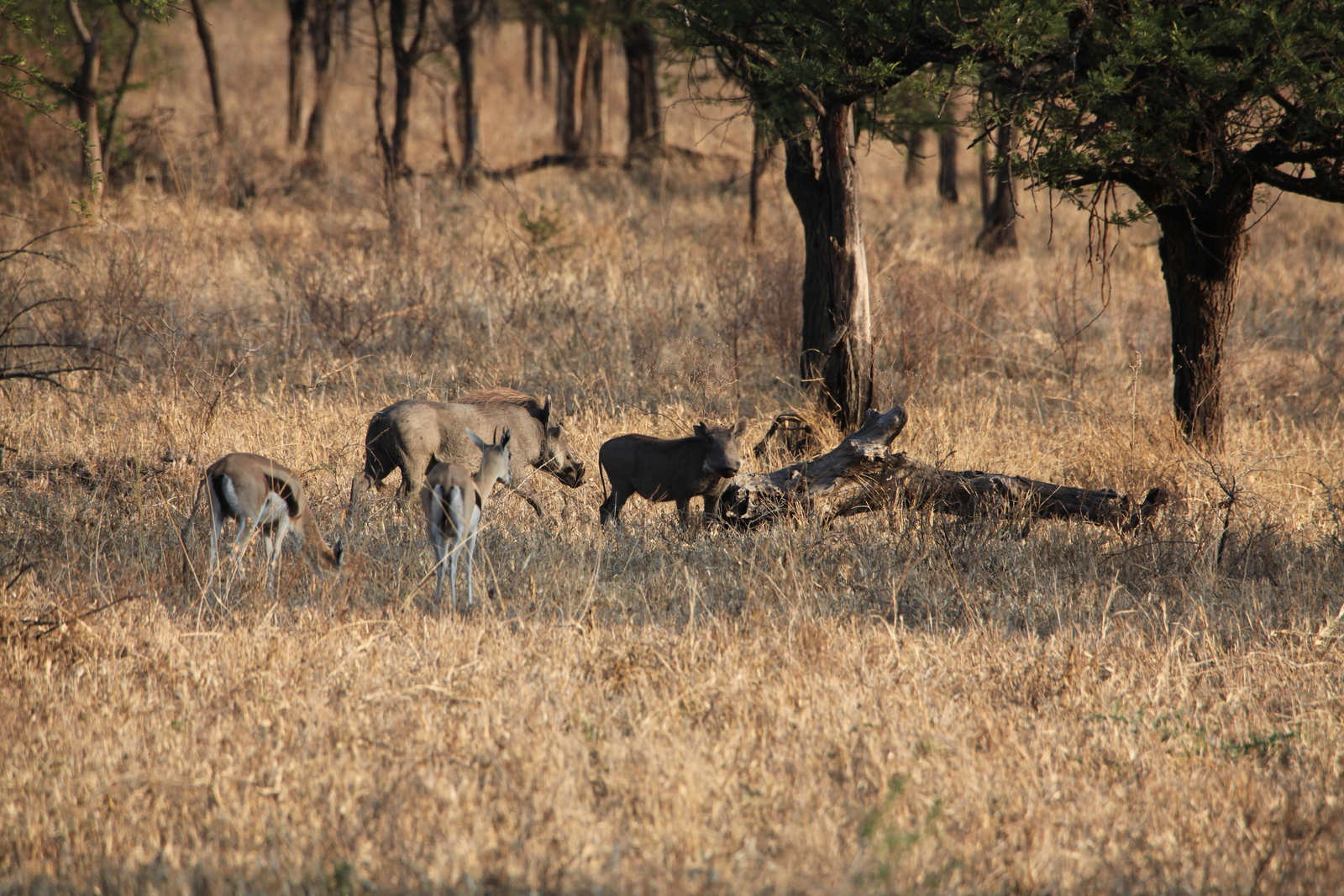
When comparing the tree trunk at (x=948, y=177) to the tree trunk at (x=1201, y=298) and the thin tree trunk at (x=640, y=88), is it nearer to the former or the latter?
the thin tree trunk at (x=640, y=88)

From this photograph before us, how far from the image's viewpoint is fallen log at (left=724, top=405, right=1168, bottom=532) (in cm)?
662

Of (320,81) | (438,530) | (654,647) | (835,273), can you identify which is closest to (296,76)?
(320,81)

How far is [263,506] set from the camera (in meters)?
5.30

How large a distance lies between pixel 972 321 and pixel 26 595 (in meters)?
9.98

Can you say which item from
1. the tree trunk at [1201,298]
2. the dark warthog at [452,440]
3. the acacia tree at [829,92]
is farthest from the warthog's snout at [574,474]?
the tree trunk at [1201,298]

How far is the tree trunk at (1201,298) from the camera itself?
815 cm

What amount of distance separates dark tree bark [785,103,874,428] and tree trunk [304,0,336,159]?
1408cm

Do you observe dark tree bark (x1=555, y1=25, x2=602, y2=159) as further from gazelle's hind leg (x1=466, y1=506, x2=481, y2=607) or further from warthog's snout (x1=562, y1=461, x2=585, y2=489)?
gazelle's hind leg (x1=466, y1=506, x2=481, y2=607)

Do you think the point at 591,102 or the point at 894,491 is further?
the point at 591,102

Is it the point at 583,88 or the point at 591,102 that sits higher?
the point at 583,88

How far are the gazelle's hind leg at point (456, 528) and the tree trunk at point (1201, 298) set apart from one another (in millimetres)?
5917

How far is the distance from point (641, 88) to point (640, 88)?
0.03m

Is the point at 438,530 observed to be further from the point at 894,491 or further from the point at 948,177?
the point at 948,177

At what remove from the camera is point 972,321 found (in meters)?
12.3
